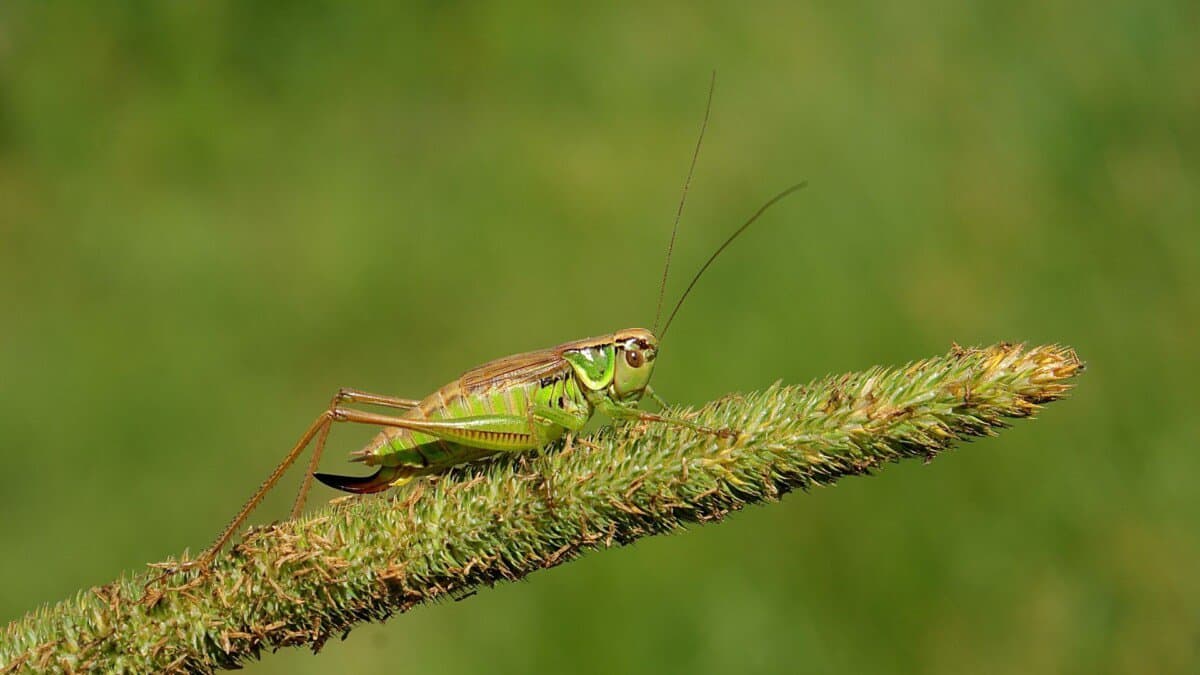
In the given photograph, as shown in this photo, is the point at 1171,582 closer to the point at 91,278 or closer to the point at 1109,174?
the point at 1109,174

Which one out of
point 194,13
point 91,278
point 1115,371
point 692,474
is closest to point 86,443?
point 91,278

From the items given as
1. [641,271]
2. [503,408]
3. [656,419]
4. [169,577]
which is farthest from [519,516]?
[641,271]

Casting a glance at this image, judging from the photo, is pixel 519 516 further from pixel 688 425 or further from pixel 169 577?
pixel 169 577

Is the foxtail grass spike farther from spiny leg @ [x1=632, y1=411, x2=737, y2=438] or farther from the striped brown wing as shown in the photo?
the striped brown wing

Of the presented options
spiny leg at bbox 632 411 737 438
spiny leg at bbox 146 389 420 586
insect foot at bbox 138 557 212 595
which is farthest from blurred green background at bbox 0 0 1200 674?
insect foot at bbox 138 557 212 595

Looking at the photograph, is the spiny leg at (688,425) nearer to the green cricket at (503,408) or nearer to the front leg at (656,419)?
the front leg at (656,419)

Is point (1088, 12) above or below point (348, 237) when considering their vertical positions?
below
